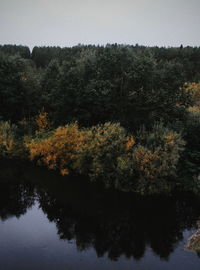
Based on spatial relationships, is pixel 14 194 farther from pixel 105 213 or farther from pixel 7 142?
pixel 105 213

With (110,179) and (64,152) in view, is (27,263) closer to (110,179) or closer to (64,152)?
(110,179)

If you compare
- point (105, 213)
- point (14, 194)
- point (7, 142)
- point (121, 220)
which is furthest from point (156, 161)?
point (7, 142)

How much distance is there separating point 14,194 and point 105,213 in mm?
7562

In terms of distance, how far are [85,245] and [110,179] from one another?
24.8 ft

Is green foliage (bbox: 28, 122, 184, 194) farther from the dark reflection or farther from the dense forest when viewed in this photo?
the dark reflection

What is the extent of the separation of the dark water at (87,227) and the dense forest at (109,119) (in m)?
1.59

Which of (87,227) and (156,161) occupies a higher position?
(156,161)

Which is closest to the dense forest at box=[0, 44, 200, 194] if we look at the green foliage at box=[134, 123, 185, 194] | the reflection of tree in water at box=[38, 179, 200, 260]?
the green foliage at box=[134, 123, 185, 194]

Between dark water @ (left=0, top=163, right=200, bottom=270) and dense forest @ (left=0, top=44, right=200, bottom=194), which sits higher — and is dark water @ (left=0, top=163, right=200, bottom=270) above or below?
below

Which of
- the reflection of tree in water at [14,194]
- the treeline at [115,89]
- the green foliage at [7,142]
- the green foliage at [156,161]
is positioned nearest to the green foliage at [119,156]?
the green foliage at [156,161]

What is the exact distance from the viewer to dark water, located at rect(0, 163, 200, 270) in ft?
54.0

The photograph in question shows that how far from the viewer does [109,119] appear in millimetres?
30609

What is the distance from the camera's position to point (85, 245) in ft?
58.8

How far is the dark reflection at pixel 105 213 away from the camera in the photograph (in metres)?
18.3
